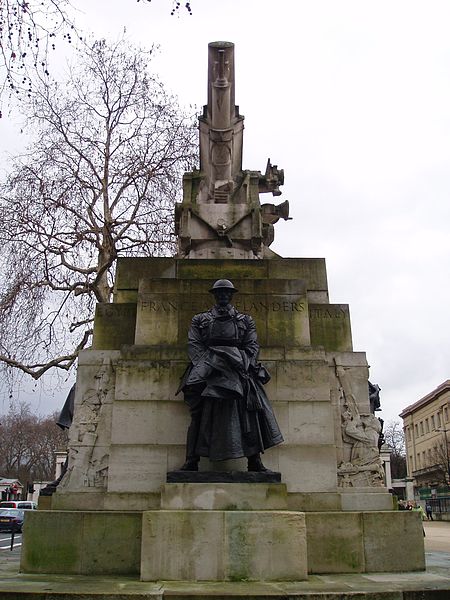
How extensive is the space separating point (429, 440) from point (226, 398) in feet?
283

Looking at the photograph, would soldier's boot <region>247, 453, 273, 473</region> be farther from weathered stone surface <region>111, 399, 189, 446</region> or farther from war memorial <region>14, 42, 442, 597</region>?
weathered stone surface <region>111, 399, 189, 446</region>

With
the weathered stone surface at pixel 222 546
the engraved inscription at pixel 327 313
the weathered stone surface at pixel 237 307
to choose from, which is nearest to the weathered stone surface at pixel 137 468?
the weathered stone surface at pixel 222 546

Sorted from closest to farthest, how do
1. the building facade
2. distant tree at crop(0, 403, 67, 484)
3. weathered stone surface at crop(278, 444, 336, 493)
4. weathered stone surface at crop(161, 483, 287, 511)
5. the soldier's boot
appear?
weathered stone surface at crop(161, 483, 287, 511)
the soldier's boot
weathered stone surface at crop(278, 444, 336, 493)
the building facade
distant tree at crop(0, 403, 67, 484)

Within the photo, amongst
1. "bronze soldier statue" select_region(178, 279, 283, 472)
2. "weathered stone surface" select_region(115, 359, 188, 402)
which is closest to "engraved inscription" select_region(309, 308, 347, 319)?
"bronze soldier statue" select_region(178, 279, 283, 472)

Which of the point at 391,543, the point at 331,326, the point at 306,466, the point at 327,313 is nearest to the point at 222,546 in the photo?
the point at 306,466

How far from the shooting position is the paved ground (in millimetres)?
5773

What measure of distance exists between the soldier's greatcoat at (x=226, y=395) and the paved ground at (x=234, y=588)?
1811 mm

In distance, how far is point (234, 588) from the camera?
631 centimetres

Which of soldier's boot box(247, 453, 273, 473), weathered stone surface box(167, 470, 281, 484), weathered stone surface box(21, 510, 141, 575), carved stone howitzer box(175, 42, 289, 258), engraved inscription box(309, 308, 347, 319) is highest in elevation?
carved stone howitzer box(175, 42, 289, 258)

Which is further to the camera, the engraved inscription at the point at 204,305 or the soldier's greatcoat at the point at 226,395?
the engraved inscription at the point at 204,305

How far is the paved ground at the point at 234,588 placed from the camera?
18.9ft

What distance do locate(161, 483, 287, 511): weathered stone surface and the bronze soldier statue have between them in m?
0.43

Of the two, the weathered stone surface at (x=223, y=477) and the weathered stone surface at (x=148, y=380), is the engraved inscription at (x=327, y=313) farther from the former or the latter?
the weathered stone surface at (x=223, y=477)

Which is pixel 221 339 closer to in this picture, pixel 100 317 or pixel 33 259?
pixel 100 317
